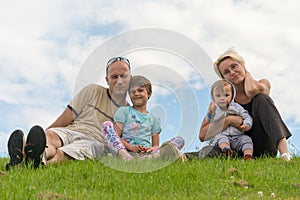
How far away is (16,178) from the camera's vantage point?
5.58 m

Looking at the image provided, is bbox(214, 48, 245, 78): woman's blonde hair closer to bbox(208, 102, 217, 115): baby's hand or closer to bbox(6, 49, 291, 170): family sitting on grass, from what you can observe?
bbox(6, 49, 291, 170): family sitting on grass

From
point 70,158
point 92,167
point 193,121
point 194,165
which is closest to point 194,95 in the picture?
point 193,121

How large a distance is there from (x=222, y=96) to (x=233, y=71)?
658 mm

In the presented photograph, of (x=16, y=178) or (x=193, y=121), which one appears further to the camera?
(x=193, y=121)

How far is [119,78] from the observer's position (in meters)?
7.46

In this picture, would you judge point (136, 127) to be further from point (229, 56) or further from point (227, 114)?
point (229, 56)

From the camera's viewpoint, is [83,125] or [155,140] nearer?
[155,140]

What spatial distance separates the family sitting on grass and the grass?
1.44 ft

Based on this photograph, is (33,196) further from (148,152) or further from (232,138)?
(232,138)

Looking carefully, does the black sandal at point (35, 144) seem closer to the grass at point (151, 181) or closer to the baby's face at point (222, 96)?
the grass at point (151, 181)

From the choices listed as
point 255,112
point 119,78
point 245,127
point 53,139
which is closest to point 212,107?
point 245,127

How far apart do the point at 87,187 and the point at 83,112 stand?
2843mm

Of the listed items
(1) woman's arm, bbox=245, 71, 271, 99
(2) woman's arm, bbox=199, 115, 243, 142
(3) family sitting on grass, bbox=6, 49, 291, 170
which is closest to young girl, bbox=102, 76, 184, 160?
(3) family sitting on grass, bbox=6, 49, 291, 170

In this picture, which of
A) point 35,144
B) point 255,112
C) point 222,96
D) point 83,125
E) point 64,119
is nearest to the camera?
Answer: point 35,144
